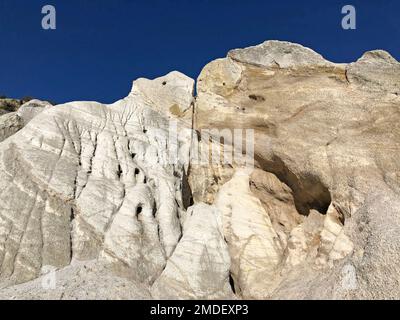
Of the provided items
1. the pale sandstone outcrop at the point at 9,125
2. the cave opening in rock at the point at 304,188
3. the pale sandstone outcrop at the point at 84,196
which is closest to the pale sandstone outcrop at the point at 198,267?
the pale sandstone outcrop at the point at 84,196

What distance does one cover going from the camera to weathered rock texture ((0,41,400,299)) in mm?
14680

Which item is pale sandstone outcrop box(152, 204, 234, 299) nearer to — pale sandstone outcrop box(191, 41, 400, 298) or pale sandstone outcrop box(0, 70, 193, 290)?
pale sandstone outcrop box(0, 70, 193, 290)

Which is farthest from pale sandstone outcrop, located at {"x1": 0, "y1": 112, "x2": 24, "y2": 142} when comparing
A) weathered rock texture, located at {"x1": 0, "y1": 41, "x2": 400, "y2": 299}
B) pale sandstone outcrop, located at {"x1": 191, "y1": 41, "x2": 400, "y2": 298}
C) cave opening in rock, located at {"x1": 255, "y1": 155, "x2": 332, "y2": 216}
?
cave opening in rock, located at {"x1": 255, "y1": 155, "x2": 332, "y2": 216}

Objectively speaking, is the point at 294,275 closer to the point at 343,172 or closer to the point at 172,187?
the point at 343,172

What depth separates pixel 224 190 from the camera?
21109mm

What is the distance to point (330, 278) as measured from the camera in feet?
45.9

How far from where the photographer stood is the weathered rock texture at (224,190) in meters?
14.7

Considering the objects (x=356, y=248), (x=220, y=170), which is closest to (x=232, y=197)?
(x=220, y=170)

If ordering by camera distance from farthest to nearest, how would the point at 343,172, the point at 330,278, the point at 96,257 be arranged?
the point at 343,172 < the point at 96,257 < the point at 330,278

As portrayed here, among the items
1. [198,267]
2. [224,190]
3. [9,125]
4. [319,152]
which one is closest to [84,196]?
[198,267]

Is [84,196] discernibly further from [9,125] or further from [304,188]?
[304,188]

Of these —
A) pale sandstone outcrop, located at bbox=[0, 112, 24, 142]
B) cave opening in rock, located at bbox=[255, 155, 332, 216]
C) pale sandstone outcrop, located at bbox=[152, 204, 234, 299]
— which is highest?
pale sandstone outcrop, located at bbox=[0, 112, 24, 142]

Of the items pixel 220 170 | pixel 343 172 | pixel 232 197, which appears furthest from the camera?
pixel 220 170
